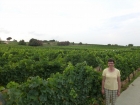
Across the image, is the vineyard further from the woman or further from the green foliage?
the woman

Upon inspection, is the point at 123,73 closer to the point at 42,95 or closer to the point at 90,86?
the point at 90,86

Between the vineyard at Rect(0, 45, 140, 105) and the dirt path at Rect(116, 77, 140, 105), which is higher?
the vineyard at Rect(0, 45, 140, 105)

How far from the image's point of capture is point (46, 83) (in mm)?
5098

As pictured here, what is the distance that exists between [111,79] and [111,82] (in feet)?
0.34

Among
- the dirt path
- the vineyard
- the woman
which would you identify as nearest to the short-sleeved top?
the woman

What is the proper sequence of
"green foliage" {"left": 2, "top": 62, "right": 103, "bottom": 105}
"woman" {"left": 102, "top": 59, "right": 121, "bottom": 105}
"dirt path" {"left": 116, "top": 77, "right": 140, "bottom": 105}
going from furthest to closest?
1. "dirt path" {"left": 116, "top": 77, "right": 140, "bottom": 105}
2. "woman" {"left": 102, "top": 59, "right": 121, "bottom": 105}
3. "green foliage" {"left": 2, "top": 62, "right": 103, "bottom": 105}

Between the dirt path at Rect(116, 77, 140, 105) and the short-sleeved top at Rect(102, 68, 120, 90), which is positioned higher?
Answer: the short-sleeved top at Rect(102, 68, 120, 90)

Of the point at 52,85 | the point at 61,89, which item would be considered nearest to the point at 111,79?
the point at 61,89

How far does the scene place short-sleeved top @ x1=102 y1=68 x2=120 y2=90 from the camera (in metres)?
6.52

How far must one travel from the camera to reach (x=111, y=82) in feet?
21.6

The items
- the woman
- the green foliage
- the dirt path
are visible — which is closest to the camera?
the green foliage

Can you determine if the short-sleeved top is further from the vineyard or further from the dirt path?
the dirt path

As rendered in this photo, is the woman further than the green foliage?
Yes

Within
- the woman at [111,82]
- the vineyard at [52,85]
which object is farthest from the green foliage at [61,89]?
the woman at [111,82]
